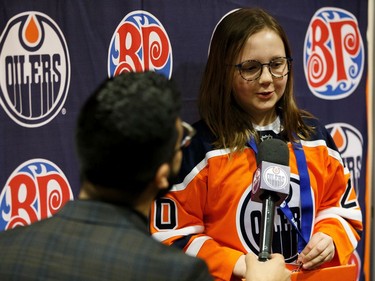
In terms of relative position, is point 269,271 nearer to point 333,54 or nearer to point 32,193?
point 32,193

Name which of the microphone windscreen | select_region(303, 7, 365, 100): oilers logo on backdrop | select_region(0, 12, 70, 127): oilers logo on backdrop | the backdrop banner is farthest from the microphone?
select_region(303, 7, 365, 100): oilers logo on backdrop

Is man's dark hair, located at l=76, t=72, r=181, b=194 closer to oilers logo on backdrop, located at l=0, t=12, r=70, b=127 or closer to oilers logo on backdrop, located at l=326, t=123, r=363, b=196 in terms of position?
oilers logo on backdrop, located at l=0, t=12, r=70, b=127

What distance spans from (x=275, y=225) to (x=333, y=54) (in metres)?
0.88

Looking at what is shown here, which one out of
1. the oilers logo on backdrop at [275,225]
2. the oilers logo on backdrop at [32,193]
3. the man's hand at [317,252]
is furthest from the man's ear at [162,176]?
the oilers logo on backdrop at [32,193]

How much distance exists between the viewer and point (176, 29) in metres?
2.33

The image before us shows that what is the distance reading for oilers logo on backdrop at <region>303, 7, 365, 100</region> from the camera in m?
2.63

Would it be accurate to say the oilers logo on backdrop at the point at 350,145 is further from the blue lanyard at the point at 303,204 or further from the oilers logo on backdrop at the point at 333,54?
the blue lanyard at the point at 303,204

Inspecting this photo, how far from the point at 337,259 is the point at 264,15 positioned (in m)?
0.76

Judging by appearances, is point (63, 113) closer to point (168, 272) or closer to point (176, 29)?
point (176, 29)

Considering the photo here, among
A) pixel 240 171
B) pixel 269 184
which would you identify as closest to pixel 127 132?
pixel 269 184

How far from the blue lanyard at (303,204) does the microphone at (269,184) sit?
280 mm

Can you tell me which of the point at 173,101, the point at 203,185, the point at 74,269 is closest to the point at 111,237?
the point at 74,269

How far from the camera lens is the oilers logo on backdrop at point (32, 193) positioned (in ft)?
7.07

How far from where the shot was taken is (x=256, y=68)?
81.0 inches
